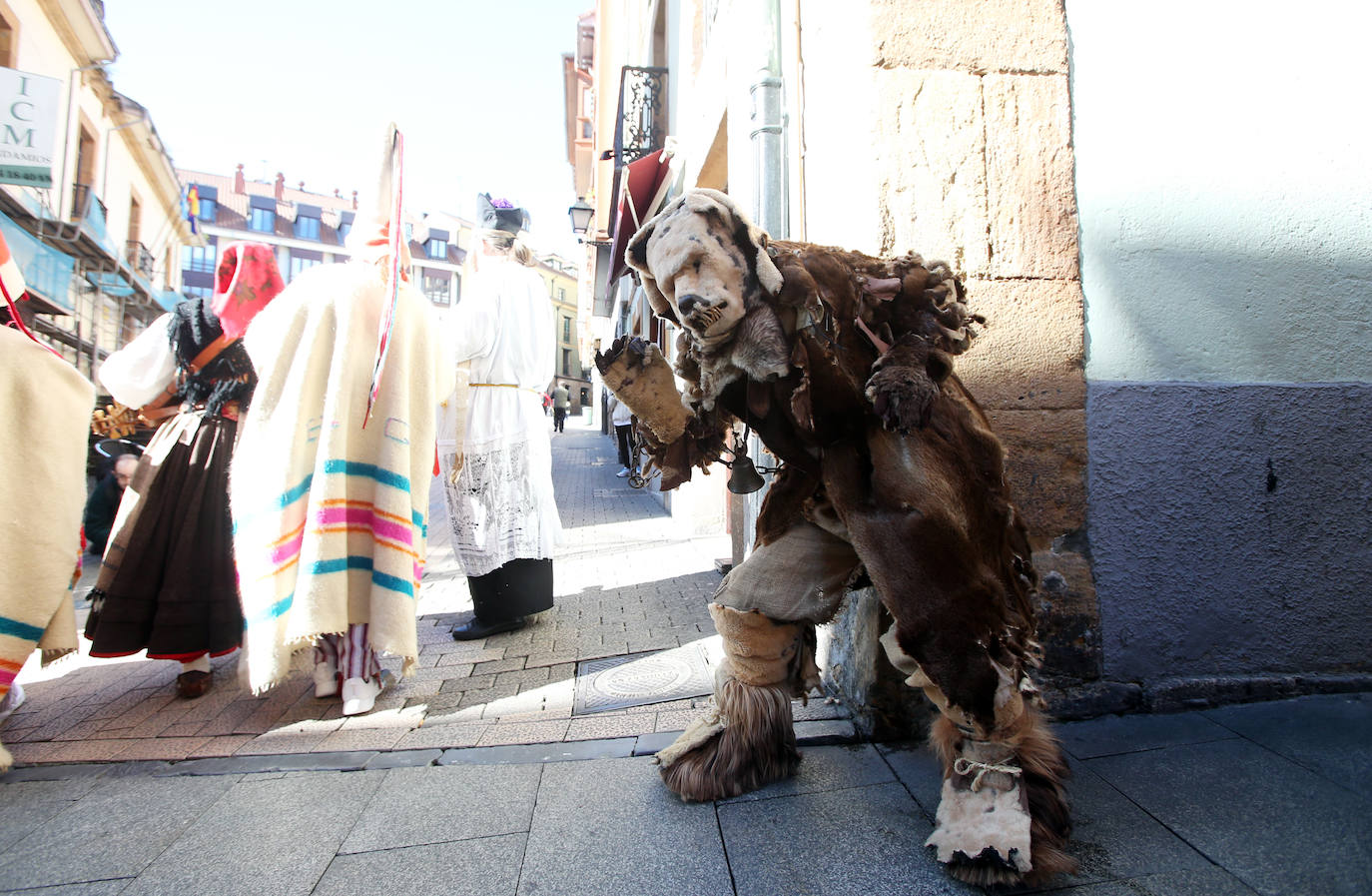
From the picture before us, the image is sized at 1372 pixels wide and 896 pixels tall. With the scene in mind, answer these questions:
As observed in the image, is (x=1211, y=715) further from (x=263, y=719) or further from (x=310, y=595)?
(x=263, y=719)

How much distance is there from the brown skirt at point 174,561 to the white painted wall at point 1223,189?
11.2 feet

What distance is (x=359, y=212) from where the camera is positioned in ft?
9.35

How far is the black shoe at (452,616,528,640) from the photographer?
11.9 ft

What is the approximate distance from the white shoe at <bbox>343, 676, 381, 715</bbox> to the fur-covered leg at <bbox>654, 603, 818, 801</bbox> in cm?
139

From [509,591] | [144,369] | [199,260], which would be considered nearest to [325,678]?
[509,591]

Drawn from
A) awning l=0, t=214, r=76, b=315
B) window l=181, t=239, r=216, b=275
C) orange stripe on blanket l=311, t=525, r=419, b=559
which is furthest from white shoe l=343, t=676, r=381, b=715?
window l=181, t=239, r=216, b=275

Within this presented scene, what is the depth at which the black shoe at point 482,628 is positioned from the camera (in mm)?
3635

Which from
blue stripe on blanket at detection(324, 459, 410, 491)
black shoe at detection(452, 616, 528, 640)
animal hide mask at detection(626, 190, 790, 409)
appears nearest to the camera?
animal hide mask at detection(626, 190, 790, 409)

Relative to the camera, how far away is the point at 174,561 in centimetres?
284

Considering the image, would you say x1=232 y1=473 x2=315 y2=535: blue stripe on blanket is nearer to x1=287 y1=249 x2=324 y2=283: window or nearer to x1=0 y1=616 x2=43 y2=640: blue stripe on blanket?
x1=0 y1=616 x2=43 y2=640: blue stripe on blanket

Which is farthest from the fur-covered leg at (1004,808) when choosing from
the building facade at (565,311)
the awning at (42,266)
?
the building facade at (565,311)

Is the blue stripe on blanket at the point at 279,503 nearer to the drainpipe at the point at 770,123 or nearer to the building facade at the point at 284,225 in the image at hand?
the drainpipe at the point at 770,123

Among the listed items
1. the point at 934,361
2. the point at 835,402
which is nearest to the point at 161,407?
the point at 835,402

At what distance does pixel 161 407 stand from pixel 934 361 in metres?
3.28
